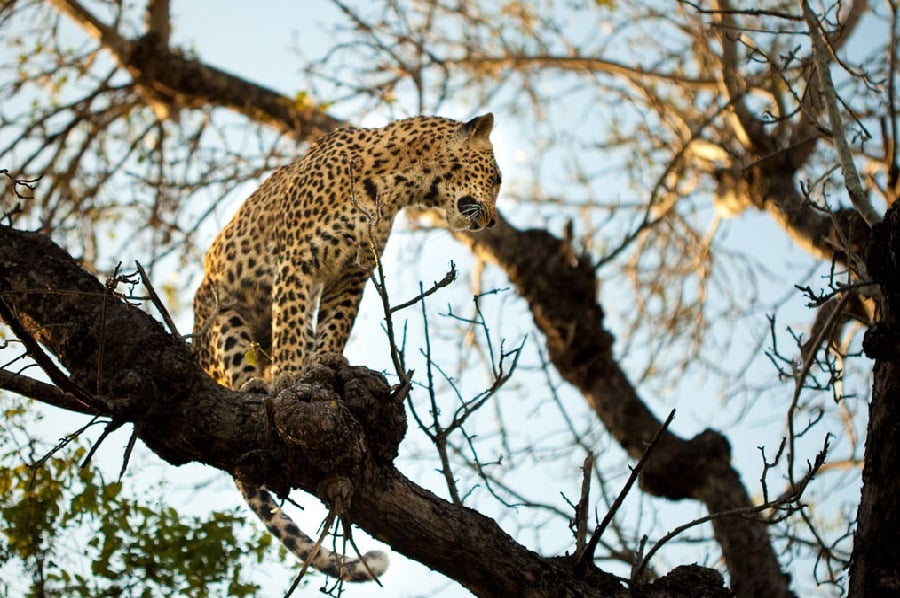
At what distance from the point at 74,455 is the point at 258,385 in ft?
4.72

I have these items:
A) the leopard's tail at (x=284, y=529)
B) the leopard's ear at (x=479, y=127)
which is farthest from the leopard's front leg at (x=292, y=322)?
the leopard's ear at (x=479, y=127)

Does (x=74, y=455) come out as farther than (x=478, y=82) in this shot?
No

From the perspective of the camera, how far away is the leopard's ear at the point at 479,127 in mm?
8688

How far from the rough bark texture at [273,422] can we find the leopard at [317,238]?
5.38 feet

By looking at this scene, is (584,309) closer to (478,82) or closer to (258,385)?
(478,82)

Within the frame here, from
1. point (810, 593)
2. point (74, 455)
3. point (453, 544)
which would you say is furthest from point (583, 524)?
point (810, 593)

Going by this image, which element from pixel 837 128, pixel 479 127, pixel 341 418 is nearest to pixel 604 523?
pixel 341 418

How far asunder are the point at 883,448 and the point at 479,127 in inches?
157

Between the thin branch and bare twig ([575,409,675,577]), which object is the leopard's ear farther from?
bare twig ([575,409,675,577])

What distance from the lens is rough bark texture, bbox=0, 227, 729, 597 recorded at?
213 inches

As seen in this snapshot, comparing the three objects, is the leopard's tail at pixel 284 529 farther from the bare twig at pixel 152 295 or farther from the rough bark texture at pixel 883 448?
the rough bark texture at pixel 883 448

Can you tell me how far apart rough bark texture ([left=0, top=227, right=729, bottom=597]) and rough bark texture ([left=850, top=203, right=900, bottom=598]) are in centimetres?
118

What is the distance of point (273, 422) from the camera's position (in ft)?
17.5

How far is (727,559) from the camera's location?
992 cm
